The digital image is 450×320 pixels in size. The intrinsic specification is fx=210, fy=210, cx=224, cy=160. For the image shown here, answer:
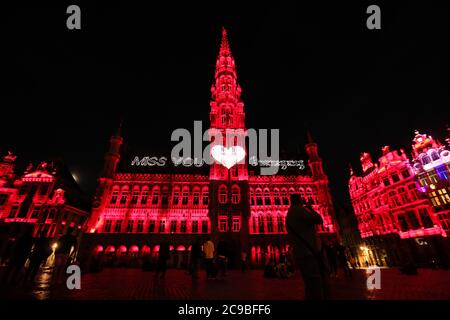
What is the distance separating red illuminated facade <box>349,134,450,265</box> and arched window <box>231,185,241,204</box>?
22222 millimetres

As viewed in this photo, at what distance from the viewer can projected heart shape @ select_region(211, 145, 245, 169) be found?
32031mm

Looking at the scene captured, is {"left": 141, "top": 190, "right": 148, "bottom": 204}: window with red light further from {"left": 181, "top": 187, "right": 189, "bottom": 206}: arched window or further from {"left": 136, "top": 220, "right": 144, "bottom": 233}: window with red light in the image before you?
{"left": 181, "top": 187, "right": 189, "bottom": 206}: arched window

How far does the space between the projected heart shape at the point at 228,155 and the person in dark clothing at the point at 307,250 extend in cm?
2780

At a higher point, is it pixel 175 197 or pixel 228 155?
pixel 228 155

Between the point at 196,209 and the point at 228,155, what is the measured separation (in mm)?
9453

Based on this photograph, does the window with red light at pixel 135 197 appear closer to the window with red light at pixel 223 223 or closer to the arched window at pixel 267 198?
the window with red light at pixel 223 223

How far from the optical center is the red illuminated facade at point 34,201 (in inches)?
1214

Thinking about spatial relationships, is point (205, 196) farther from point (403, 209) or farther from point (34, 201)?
point (403, 209)

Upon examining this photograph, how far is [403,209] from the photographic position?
97.0 feet

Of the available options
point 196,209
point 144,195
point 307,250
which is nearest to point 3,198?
point 144,195

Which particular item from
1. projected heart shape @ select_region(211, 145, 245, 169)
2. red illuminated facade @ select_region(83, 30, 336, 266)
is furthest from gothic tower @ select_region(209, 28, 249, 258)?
red illuminated facade @ select_region(83, 30, 336, 266)

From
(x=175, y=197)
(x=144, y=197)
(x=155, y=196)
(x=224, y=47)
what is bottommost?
(x=144, y=197)
